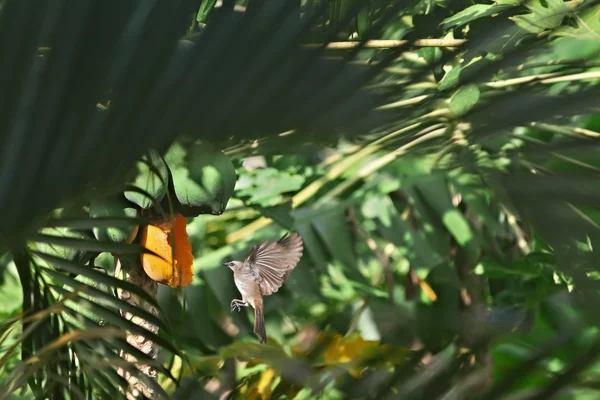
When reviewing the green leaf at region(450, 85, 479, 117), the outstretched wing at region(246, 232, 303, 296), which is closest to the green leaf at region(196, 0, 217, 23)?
the green leaf at region(450, 85, 479, 117)

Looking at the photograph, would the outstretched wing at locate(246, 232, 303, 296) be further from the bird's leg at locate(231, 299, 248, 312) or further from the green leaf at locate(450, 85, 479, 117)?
the green leaf at locate(450, 85, 479, 117)

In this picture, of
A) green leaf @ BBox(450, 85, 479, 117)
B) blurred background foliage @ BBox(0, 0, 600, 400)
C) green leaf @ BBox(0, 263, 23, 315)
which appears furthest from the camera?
green leaf @ BBox(0, 263, 23, 315)

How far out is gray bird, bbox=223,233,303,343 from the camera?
29.5 inches

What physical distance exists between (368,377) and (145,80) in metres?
0.13

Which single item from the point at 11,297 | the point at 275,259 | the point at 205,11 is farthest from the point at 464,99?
the point at 11,297

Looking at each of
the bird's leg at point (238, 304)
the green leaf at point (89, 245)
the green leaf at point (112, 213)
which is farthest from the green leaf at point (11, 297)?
the green leaf at point (89, 245)

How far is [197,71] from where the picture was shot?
0.28 meters

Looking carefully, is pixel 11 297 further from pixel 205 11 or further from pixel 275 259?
pixel 205 11

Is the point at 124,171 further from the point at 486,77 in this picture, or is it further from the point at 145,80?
the point at 486,77

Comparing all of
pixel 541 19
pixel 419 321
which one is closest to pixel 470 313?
pixel 419 321

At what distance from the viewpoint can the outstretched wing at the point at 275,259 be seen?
0.75m

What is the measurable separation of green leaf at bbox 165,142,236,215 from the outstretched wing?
265 mm

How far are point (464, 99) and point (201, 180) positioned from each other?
0.16 metres

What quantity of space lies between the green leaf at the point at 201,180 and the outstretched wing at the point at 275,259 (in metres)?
0.27
